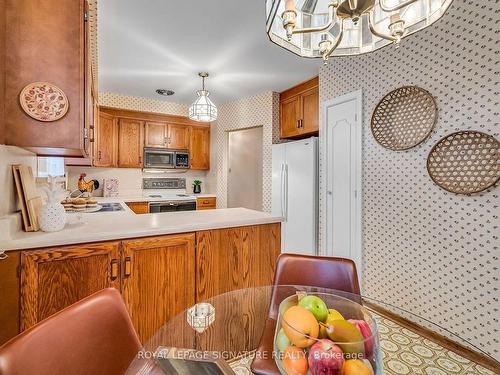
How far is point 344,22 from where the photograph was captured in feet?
3.68

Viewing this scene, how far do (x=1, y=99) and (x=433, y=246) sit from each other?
9.51 feet

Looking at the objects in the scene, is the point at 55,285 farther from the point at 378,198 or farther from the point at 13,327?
the point at 378,198

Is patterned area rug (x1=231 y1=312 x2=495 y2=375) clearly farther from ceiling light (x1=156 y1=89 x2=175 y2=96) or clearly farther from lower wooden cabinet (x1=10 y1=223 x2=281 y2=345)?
ceiling light (x1=156 y1=89 x2=175 y2=96)

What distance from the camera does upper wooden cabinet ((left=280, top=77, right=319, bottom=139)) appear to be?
3.28 metres

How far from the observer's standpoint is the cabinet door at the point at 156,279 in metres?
1.45

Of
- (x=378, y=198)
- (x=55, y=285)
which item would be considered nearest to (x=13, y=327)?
(x=55, y=285)

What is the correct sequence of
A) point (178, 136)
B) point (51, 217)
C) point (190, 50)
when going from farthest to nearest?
point (178, 136) → point (190, 50) → point (51, 217)

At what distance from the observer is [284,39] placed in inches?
45.5

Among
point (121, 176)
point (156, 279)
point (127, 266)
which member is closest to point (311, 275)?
point (156, 279)

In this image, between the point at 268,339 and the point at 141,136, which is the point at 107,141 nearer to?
the point at 141,136

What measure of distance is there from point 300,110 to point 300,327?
3.25 metres

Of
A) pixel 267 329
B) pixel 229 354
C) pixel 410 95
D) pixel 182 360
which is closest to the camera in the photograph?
pixel 182 360

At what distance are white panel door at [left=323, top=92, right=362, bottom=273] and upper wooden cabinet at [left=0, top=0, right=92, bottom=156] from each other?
2.33 meters

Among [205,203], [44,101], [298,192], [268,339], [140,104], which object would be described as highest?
[140,104]
